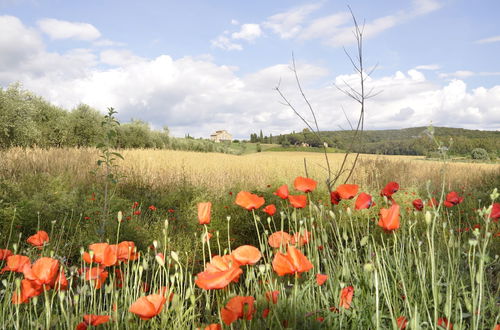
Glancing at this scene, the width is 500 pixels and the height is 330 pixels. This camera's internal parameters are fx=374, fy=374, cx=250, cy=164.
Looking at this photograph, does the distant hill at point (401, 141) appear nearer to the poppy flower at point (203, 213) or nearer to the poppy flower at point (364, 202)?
the poppy flower at point (364, 202)

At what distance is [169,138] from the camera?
86.8 ft

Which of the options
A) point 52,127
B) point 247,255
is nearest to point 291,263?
point 247,255

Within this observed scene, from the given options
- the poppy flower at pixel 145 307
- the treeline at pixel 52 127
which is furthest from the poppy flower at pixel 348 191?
the treeline at pixel 52 127

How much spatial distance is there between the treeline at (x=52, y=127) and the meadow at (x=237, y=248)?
4357 mm

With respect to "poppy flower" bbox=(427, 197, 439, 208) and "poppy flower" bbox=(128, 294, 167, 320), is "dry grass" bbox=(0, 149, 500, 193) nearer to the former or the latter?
"poppy flower" bbox=(427, 197, 439, 208)

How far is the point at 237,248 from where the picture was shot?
1362 millimetres

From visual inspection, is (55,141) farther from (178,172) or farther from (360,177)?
(360,177)

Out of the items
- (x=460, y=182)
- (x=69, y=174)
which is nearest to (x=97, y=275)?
(x=69, y=174)

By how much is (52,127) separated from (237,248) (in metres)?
19.0

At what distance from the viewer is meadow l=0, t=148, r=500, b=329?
1.39m

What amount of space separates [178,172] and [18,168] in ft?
12.7

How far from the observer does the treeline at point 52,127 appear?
14.5 metres

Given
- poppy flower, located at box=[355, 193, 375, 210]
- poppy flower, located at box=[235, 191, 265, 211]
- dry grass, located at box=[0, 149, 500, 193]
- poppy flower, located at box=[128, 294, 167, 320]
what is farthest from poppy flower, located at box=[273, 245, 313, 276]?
dry grass, located at box=[0, 149, 500, 193]

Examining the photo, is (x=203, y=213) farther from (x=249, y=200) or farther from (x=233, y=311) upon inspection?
(x=233, y=311)
